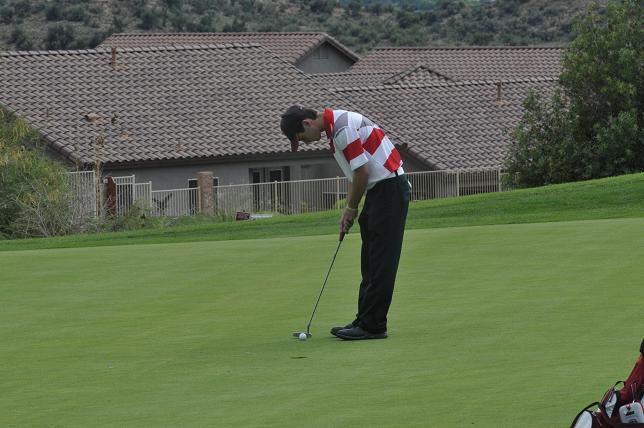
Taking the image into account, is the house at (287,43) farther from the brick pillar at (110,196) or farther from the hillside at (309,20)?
the brick pillar at (110,196)

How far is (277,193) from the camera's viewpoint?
1559 inches

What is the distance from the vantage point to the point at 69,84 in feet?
153

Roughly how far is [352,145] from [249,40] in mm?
62134

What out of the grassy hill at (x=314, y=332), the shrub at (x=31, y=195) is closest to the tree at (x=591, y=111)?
the shrub at (x=31, y=195)

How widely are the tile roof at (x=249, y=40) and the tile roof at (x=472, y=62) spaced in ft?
9.00

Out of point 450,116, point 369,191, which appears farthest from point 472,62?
point 369,191

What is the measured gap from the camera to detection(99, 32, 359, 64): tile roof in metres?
69.7

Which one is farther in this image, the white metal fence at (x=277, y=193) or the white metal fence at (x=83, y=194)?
the white metal fence at (x=277, y=193)

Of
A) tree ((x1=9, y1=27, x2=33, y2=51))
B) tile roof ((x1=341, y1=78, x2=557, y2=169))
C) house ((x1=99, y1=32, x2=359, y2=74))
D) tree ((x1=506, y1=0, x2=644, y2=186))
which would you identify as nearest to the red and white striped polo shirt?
tree ((x1=506, y1=0, x2=644, y2=186))

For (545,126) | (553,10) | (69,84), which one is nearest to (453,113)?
A: (69,84)

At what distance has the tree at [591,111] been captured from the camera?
3155cm

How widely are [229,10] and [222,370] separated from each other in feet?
281

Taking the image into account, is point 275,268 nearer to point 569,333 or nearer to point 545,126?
point 569,333

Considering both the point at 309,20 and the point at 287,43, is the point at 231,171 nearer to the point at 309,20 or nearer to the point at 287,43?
the point at 287,43
